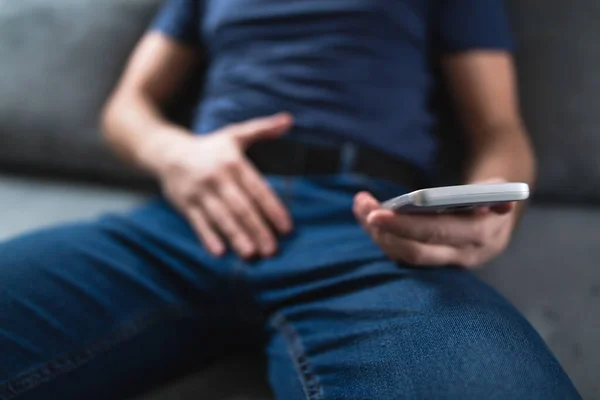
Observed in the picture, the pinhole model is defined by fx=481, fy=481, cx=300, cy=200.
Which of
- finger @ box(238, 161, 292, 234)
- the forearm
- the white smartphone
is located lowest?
the white smartphone

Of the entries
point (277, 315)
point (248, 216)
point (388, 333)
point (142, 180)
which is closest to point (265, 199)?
point (248, 216)

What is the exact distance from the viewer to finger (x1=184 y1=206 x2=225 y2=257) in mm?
627

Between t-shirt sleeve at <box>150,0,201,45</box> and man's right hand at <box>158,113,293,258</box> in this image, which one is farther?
t-shirt sleeve at <box>150,0,201,45</box>

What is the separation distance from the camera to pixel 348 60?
2.38ft

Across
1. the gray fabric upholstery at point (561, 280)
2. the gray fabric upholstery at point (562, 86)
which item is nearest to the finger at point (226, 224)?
the gray fabric upholstery at point (561, 280)

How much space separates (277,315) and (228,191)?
0.19 m

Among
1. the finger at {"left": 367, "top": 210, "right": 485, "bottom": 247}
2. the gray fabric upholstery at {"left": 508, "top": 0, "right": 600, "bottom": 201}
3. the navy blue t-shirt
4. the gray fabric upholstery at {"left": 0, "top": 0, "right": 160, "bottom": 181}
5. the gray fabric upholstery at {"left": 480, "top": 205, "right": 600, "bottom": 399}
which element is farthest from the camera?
the gray fabric upholstery at {"left": 0, "top": 0, "right": 160, "bottom": 181}

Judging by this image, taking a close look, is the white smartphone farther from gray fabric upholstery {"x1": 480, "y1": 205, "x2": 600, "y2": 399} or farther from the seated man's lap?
gray fabric upholstery {"x1": 480, "y1": 205, "x2": 600, "y2": 399}

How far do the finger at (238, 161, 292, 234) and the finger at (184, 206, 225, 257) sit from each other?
0.07 meters

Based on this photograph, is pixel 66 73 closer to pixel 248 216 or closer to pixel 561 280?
pixel 248 216

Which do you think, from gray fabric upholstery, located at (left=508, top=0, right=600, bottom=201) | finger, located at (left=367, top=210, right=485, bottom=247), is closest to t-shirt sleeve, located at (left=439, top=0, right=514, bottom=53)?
gray fabric upholstery, located at (left=508, top=0, right=600, bottom=201)

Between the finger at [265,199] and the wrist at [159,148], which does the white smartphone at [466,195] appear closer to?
the finger at [265,199]

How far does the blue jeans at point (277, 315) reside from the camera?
1.36 ft

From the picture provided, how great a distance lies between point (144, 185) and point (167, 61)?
0.81 ft
